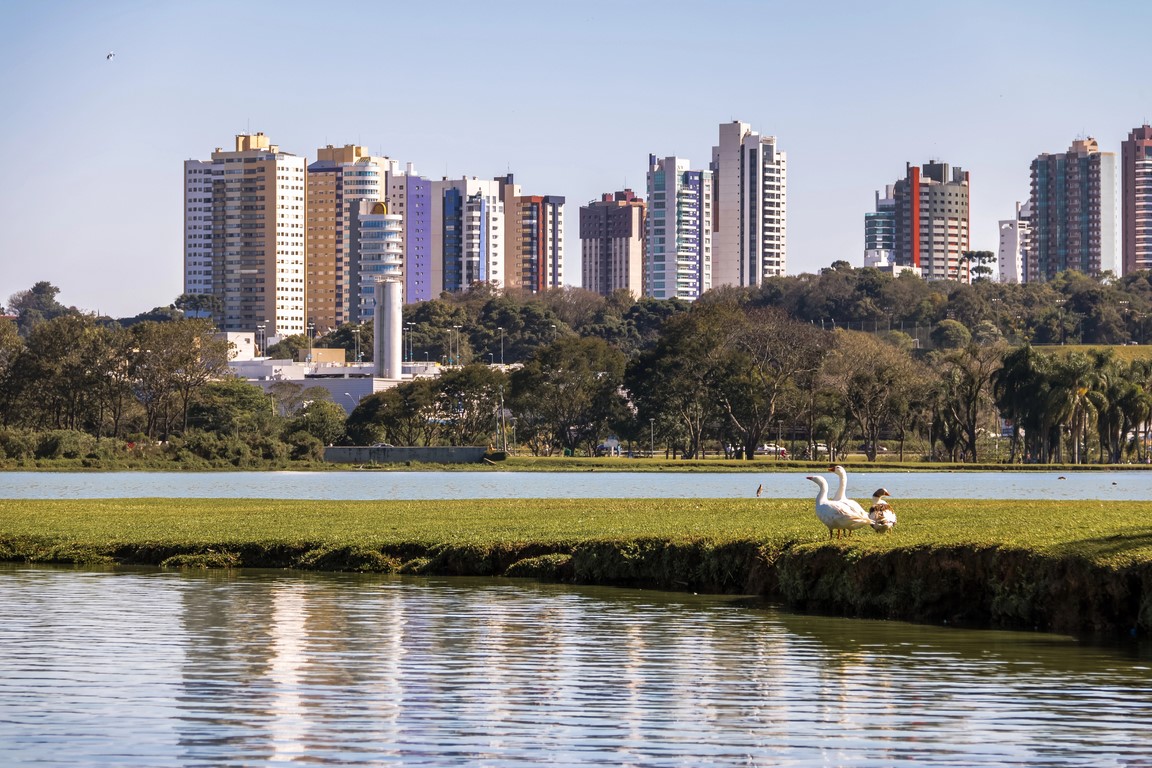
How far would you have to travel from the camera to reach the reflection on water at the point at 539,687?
14234mm

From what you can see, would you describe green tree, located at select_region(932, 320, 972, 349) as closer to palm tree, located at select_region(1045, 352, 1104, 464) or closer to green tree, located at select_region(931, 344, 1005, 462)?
green tree, located at select_region(931, 344, 1005, 462)

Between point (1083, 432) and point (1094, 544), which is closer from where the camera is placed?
point (1094, 544)

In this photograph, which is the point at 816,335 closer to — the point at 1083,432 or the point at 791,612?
the point at 1083,432

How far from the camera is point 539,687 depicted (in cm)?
1738

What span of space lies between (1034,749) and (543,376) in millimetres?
116390

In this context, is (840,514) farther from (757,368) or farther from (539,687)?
(757,368)

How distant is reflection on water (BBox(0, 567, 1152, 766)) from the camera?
46.7ft

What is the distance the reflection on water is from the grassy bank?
83cm

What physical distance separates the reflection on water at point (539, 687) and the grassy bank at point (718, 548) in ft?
2.73

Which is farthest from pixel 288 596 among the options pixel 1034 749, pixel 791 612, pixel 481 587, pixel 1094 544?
pixel 1034 749

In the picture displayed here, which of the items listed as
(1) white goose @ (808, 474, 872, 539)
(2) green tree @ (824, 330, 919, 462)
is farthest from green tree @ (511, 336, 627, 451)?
(1) white goose @ (808, 474, 872, 539)

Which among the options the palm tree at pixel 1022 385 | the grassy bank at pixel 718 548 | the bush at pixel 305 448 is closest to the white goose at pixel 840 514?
the grassy bank at pixel 718 548

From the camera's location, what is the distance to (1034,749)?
1423 cm

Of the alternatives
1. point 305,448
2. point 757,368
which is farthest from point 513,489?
point 305,448
